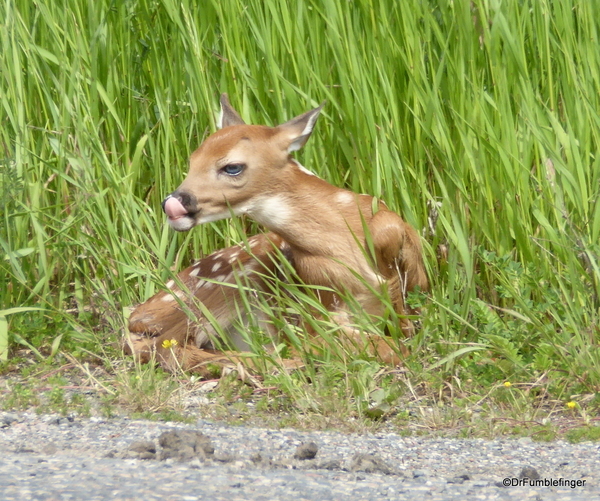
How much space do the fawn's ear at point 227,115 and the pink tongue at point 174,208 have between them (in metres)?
0.71

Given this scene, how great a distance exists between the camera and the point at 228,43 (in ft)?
18.5

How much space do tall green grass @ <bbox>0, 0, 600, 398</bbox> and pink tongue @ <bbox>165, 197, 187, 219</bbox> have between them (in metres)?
0.22

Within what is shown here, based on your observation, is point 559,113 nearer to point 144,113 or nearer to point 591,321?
point 591,321

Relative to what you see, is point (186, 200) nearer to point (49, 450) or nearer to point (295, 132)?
point (295, 132)

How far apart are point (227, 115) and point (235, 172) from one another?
50 centimetres

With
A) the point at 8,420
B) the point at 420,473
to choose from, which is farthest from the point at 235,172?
the point at 420,473

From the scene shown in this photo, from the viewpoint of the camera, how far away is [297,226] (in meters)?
5.00

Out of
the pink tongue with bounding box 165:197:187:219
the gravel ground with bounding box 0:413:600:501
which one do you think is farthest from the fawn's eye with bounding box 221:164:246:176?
the gravel ground with bounding box 0:413:600:501

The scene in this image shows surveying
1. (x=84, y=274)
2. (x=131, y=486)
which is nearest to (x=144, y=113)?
(x=84, y=274)

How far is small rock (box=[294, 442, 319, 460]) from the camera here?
3643 mm

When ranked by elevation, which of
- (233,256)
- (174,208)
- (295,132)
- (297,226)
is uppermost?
(295,132)

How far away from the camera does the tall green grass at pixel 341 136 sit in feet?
16.2

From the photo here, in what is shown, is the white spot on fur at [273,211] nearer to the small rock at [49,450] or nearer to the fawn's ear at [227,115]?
the fawn's ear at [227,115]

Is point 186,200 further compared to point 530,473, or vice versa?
point 186,200
